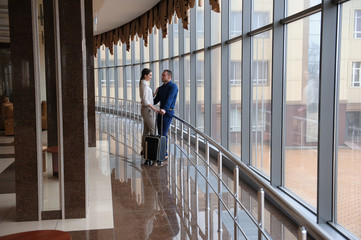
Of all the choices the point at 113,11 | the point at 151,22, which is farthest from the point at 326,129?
the point at 113,11

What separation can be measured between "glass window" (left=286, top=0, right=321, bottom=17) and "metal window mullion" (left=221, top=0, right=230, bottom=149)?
1.94 meters

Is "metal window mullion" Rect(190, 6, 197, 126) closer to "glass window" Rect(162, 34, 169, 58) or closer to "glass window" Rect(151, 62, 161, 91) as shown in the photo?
"glass window" Rect(162, 34, 169, 58)

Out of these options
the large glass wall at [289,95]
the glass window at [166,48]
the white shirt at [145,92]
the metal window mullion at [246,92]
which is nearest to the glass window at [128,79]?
the glass window at [166,48]

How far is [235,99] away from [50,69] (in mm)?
3183

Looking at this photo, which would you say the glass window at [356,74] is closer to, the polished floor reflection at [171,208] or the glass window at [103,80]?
the polished floor reflection at [171,208]

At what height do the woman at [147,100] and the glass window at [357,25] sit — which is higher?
the glass window at [357,25]

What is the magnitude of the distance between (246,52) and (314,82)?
164 centimetres

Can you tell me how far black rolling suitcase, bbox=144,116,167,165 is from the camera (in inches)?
217

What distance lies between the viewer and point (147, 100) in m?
5.71

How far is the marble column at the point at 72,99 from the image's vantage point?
347cm

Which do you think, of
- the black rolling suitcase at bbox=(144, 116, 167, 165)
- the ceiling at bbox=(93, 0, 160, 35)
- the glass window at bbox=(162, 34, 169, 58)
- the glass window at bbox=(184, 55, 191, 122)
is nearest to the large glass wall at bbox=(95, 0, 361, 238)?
the black rolling suitcase at bbox=(144, 116, 167, 165)

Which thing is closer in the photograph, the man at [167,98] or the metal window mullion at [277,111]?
the metal window mullion at [277,111]

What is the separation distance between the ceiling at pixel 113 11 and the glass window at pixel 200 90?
150 centimetres

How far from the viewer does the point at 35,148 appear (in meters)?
3.42
